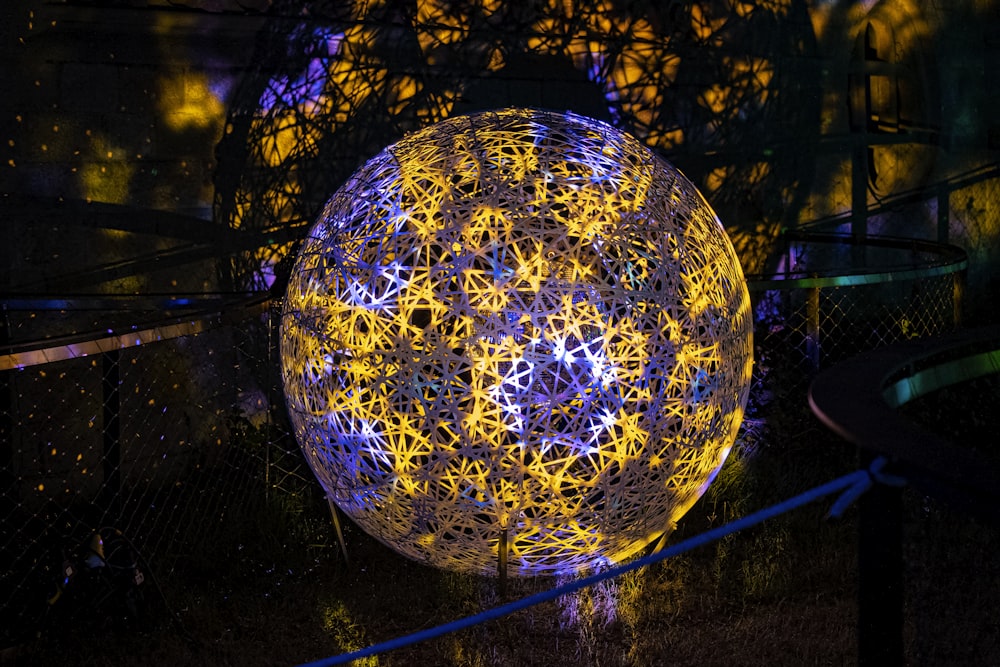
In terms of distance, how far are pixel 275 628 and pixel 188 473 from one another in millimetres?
2069

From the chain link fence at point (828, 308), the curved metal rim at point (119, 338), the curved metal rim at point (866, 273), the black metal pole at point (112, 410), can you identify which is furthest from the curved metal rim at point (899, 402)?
the black metal pole at point (112, 410)

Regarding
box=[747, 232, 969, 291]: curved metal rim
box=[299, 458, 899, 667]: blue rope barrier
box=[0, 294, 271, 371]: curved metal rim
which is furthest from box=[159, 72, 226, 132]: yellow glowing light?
box=[299, 458, 899, 667]: blue rope barrier

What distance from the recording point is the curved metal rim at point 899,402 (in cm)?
153

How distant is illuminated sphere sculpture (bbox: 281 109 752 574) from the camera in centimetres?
300

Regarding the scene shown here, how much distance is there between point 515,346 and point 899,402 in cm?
103

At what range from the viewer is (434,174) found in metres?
3.21

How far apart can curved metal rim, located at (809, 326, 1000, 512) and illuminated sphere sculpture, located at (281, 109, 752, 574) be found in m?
0.58

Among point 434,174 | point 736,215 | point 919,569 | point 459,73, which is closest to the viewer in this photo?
point 434,174

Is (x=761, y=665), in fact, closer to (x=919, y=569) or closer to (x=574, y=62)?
(x=919, y=569)

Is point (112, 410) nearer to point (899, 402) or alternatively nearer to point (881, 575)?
point (899, 402)

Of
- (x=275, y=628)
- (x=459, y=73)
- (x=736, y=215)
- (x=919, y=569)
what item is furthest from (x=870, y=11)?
(x=275, y=628)

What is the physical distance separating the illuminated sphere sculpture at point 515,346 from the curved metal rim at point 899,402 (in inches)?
22.7

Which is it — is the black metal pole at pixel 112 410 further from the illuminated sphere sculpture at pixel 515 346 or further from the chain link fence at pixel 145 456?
the illuminated sphere sculpture at pixel 515 346

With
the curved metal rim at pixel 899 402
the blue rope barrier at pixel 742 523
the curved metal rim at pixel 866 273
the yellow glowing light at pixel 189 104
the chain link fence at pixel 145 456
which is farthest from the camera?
the yellow glowing light at pixel 189 104
